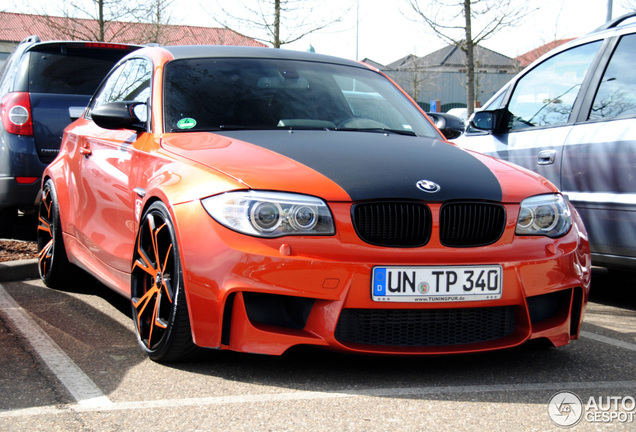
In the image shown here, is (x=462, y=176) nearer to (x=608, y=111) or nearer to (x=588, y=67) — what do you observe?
(x=608, y=111)

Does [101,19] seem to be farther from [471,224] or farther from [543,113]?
[471,224]

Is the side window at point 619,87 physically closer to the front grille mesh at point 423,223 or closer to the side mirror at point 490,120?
the side mirror at point 490,120

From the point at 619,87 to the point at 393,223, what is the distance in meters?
2.58

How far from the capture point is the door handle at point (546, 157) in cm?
545

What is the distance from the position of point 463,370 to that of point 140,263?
1566mm

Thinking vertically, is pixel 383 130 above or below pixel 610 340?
above

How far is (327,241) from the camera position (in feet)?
10.5

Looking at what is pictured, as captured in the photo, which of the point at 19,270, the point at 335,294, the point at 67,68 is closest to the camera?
the point at 335,294

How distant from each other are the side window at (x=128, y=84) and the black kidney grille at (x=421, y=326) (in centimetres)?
191

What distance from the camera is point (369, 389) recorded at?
3260 mm

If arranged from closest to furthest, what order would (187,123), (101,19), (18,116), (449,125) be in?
(187,123), (449,125), (18,116), (101,19)

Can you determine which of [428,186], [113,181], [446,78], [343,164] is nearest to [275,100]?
[113,181]

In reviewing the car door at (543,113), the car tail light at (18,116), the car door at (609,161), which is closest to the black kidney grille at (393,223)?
the car door at (609,161)

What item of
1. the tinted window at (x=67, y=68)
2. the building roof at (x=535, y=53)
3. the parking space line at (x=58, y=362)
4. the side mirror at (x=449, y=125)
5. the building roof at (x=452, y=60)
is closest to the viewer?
the parking space line at (x=58, y=362)
